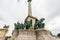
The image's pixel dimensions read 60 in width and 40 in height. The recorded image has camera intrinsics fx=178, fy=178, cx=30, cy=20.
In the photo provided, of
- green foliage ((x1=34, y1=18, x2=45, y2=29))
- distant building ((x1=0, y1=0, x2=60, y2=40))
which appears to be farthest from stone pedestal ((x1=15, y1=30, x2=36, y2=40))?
green foliage ((x1=34, y1=18, x2=45, y2=29))

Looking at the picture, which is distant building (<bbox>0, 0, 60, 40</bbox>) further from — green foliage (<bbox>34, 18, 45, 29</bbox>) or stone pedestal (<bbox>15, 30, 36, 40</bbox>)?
green foliage (<bbox>34, 18, 45, 29</bbox>)

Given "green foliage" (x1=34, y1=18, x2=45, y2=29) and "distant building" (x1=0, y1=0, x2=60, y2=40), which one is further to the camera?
"green foliage" (x1=34, y1=18, x2=45, y2=29)

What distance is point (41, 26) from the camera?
3039 centimetres

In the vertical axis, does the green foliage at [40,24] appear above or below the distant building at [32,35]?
above

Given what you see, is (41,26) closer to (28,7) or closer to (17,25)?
(17,25)

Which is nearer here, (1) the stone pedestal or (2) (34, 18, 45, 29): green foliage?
(1) the stone pedestal

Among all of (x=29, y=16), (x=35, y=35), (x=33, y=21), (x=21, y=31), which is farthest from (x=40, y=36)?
(x=29, y=16)

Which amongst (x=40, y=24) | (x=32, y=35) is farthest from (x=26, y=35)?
(x=40, y=24)

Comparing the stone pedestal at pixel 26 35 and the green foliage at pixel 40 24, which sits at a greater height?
the green foliage at pixel 40 24

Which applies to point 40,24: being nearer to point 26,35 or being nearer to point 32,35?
point 32,35

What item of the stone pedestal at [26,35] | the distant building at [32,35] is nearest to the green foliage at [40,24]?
the distant building at [32,35]

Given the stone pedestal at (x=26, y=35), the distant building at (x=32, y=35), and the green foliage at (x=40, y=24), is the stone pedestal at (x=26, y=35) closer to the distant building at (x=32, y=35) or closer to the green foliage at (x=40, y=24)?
the distant building at (x=32, y=35)

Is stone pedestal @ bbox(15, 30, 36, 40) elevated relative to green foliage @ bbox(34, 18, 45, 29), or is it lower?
lower

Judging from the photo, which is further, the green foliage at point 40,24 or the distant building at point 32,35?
the green foliage at point 40,24
